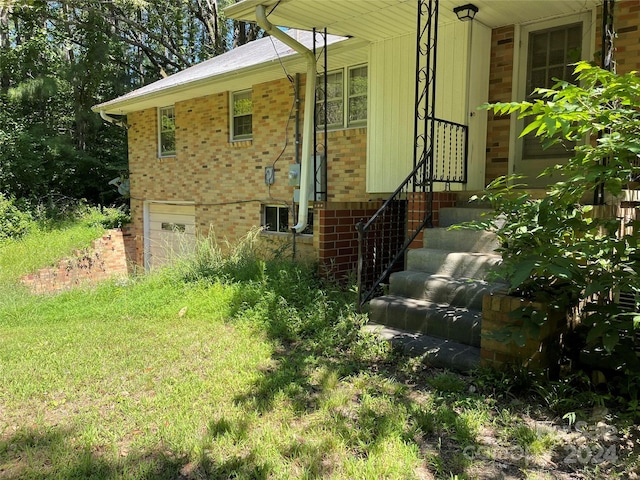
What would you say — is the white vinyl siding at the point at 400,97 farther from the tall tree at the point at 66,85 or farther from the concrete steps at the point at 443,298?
the tall tree at the point at 66,85

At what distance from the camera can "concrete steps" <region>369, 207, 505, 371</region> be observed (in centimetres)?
377

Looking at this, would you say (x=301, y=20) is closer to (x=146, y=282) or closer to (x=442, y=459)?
(x=146, y=282)

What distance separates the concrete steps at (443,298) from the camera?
3.77 meters

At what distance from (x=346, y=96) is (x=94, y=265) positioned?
8.59 meters

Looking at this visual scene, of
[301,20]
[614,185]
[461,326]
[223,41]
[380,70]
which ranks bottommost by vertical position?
[461,326]

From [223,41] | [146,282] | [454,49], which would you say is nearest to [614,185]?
[454,49]

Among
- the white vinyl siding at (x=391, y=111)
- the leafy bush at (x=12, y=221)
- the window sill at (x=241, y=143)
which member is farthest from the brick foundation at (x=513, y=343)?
the leafy bush at (x=12, y=221)

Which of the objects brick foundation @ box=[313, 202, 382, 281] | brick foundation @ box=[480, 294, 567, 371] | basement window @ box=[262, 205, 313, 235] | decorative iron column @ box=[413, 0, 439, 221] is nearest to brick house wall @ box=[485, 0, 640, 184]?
decorative iron column @ box=[413, 0, 439, 221]

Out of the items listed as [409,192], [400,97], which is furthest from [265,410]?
[400,97]

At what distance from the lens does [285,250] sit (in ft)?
24.8

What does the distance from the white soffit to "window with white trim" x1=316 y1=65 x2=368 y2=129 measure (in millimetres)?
1702

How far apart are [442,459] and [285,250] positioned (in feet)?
17.5

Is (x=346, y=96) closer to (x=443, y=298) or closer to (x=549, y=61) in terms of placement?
(x=549, y=61)

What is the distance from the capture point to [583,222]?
288 centimetres
